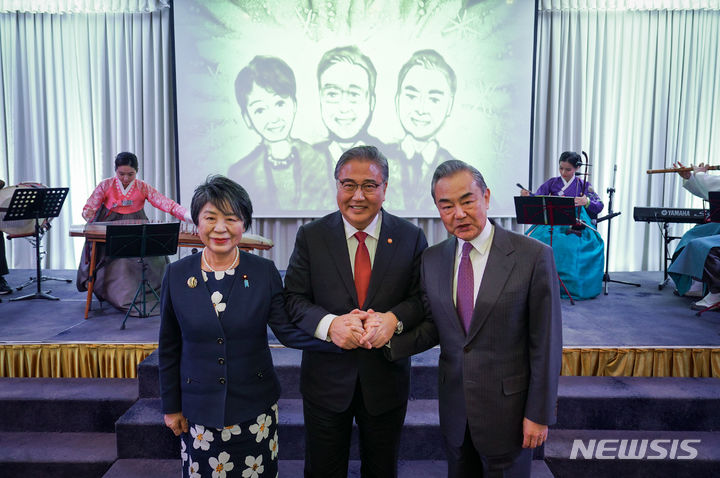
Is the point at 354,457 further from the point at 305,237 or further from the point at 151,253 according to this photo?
the point at 151,253

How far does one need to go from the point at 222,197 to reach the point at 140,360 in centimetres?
223

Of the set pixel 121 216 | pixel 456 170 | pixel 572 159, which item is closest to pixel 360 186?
pixel 456 170

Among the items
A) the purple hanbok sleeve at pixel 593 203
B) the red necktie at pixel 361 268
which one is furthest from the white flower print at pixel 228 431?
the purple hanbok sleeve at pixel 593 203

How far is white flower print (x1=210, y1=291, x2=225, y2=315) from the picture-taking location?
1676 millimetres

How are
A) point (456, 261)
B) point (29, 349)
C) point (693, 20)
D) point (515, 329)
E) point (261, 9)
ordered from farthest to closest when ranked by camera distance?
point (693, 20) < point (261, 9) < point (29, 349) < point (456, 261) < point (515, 329)

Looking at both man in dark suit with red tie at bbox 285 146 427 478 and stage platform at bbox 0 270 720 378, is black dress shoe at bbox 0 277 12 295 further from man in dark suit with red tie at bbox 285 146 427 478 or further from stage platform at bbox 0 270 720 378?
man in dark suit with red tie at bbox 285 146 427 478

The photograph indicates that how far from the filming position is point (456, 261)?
5.51 ft

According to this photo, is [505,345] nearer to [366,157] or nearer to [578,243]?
[366,157]

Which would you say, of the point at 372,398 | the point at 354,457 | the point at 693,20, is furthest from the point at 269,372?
the point at 693,20

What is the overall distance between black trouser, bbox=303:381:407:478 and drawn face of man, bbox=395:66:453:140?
4872mm

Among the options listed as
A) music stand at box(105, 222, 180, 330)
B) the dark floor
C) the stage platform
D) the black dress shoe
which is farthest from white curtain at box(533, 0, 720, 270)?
the black dress shoe

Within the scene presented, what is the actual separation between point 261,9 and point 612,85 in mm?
4540

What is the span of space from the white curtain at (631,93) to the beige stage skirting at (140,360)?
3.73 metres

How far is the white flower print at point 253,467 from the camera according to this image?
5.62 feet
